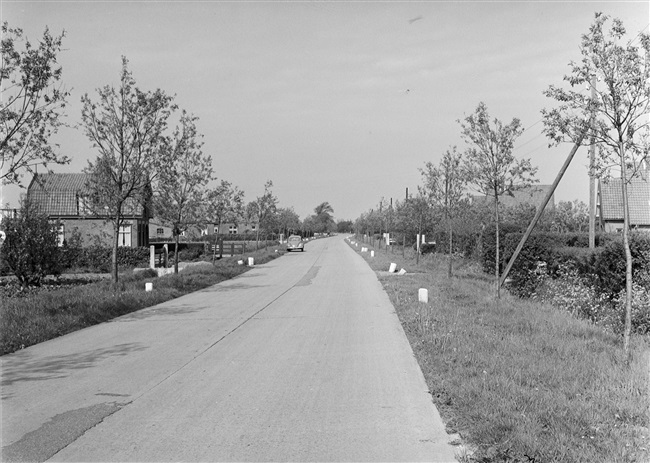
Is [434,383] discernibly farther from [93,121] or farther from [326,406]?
[93,121]

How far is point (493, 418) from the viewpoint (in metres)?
4.91

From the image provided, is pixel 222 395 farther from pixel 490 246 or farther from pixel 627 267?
pixel 490 246

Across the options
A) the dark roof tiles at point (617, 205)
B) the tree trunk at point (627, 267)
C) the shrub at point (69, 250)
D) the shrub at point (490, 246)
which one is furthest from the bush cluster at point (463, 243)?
the tree trunk at point (627, 267)

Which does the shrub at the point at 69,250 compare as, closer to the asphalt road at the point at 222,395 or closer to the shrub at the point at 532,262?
the asphalt road at the point at 222,395

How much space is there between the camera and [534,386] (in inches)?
234

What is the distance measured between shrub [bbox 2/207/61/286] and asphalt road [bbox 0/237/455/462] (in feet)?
32.4

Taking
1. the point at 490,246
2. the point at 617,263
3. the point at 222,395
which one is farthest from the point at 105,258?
the point at 222,395

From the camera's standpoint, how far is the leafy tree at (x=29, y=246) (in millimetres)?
19109

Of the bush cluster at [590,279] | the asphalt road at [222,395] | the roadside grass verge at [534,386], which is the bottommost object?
the asphalt road at [222,395]

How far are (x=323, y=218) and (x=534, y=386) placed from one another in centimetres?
16179

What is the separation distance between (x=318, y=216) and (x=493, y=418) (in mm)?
162748

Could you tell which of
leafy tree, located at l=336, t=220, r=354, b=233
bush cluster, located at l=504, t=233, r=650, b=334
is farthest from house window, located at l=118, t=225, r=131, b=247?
leafy tree, located at l=336, t=220, r=354, b=233

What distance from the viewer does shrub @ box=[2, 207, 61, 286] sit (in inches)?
752

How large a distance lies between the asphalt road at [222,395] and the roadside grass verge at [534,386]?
0.33 meters
